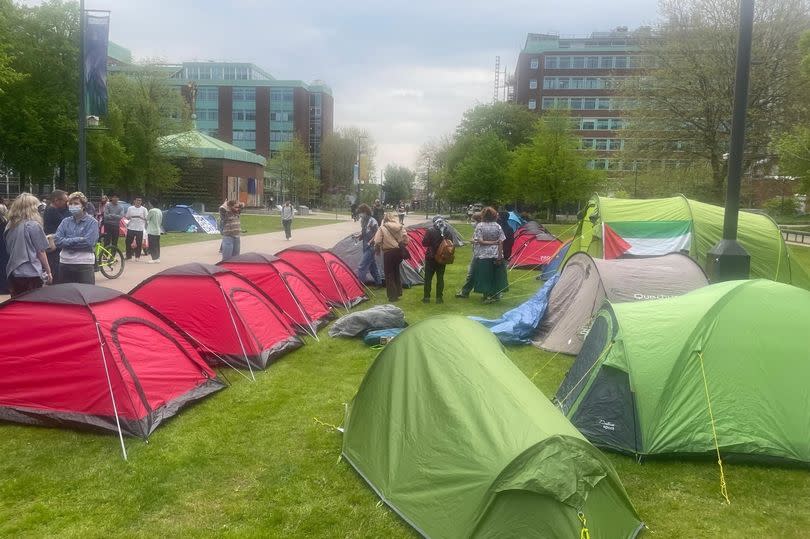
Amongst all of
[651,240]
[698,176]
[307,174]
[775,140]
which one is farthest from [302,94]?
[651,240]

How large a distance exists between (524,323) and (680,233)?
4.41 m

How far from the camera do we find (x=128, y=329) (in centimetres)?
606

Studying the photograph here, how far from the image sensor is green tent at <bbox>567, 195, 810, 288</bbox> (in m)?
11.5

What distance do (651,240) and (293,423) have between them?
336 inches

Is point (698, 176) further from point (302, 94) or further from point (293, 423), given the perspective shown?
point (302, 94)

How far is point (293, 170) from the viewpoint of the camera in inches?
2665

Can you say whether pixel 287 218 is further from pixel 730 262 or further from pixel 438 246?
pixel 730 262

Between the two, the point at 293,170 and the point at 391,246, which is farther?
the point at 293,170

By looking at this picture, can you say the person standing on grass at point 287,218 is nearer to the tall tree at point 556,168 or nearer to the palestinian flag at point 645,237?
the palestinian flag at point 645,237

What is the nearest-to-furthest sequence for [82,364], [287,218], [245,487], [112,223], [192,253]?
[245,487], [82,364], [112,223], [192,253], [287,218]

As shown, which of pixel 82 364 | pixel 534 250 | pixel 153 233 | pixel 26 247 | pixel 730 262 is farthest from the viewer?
pixel 534 250

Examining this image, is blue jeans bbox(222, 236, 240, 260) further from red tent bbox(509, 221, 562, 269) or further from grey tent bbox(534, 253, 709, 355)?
red tent bbox(509, 221, 562, 269)

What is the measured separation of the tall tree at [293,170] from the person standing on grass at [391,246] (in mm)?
57096

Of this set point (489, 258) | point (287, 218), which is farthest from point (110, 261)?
point (287, 218)
